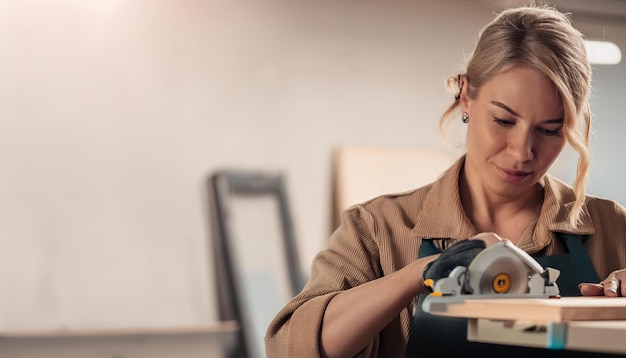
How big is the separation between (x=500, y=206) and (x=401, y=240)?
11.0 inches

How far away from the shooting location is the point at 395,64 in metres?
5.05

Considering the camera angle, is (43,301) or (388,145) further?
(388,145)

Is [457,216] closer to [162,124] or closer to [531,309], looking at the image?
[531,309]

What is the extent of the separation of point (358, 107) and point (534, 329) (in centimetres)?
368

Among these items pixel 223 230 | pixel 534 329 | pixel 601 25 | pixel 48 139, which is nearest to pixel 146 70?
pixel 48 139

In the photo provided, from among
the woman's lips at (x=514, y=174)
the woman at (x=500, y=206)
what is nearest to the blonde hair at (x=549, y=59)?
the woman at (x=500, y=206)

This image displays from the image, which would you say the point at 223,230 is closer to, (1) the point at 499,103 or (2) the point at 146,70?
(2) the point at 146,70

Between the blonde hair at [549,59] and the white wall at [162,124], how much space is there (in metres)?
2.67

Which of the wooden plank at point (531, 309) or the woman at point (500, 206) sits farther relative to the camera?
the woman at point (500, 206)

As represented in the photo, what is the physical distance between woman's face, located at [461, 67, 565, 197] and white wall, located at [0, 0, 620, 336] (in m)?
2.69

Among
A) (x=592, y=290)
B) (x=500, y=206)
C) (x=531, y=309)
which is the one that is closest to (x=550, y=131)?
(x=500, y=206)

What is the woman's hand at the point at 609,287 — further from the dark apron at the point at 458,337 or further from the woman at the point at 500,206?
the dark apron at the point at 458,337

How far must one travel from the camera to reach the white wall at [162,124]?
13.9 feet

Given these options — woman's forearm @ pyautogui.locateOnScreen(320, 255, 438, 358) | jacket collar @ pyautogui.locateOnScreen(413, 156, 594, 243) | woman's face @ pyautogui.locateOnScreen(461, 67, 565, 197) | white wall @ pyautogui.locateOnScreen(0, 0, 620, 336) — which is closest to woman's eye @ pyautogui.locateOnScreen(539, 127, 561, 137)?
woman's face @ pyautogui.locateOnScreen(461, 67, 565, 197)
